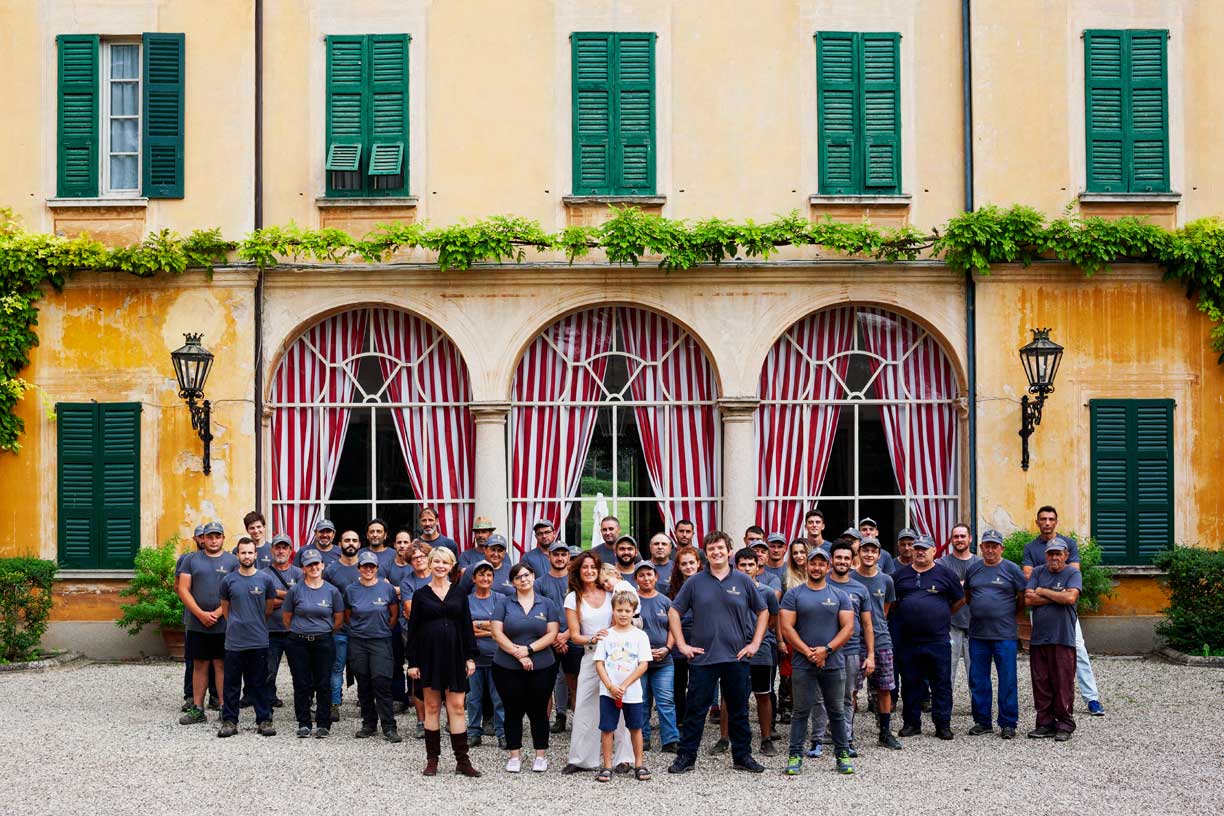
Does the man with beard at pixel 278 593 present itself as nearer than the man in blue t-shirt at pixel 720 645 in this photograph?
No

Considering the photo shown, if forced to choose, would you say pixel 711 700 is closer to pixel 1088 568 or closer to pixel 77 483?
pixel 1088 568

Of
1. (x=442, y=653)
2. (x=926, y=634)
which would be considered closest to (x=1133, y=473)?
(x=926, y=634)

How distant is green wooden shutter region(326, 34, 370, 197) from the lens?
17047 mm

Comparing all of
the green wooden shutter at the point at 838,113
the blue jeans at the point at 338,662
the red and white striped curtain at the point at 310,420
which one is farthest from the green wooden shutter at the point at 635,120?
the blue jeans at the point at 338,662

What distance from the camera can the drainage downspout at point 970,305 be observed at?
16844mm

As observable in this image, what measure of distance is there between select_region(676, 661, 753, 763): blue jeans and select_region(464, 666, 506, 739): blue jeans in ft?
5.63

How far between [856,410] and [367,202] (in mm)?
6332

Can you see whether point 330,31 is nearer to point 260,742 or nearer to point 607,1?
point 607,1

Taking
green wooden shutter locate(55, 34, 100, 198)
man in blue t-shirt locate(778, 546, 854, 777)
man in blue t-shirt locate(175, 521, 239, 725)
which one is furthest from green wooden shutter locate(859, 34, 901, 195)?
green wooden shutter locate(55, 34, 100, 198)

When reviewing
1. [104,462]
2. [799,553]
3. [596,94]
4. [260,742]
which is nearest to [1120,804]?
[799,553]

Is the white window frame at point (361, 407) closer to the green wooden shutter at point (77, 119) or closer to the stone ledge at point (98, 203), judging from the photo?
the stone ledge at point (98, 203)

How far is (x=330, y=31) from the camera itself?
17156mm

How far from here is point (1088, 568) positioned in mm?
16188

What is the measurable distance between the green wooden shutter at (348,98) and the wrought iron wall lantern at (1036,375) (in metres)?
8.00
